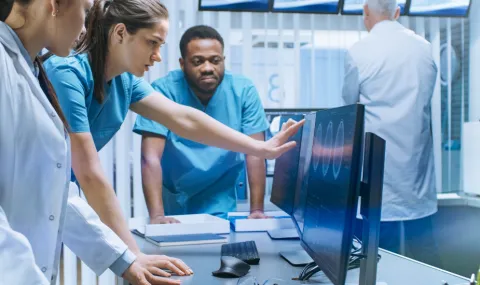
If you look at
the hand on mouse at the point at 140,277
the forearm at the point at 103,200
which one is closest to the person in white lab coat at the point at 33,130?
the hand on mouse at the point at 140,277

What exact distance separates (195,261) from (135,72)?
591mm

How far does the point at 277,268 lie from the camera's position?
52.4 inches

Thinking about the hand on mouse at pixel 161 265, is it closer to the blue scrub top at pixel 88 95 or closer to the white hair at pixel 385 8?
the blue scrub top at pixel 88 95

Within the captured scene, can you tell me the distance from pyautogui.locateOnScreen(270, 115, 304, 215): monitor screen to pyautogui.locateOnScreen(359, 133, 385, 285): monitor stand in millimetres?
632

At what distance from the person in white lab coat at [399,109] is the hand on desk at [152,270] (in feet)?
4.19

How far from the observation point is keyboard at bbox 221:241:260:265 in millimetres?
1375

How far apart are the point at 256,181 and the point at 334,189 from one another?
1270 mm

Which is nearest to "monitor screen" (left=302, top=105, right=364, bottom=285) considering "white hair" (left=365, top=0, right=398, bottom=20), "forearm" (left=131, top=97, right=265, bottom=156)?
"forearm" (left=131, top=97, right=265, bottom=156)

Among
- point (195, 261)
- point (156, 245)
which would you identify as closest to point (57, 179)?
point (195, 261)

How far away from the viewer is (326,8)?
10.5 ft

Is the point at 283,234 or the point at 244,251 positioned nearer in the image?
the point at 244,251

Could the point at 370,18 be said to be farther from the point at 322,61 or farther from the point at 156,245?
the point at 156,245

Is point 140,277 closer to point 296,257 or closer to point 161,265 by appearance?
point 161,265

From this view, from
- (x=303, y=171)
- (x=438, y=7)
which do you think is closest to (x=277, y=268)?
(x=303, y=171)
